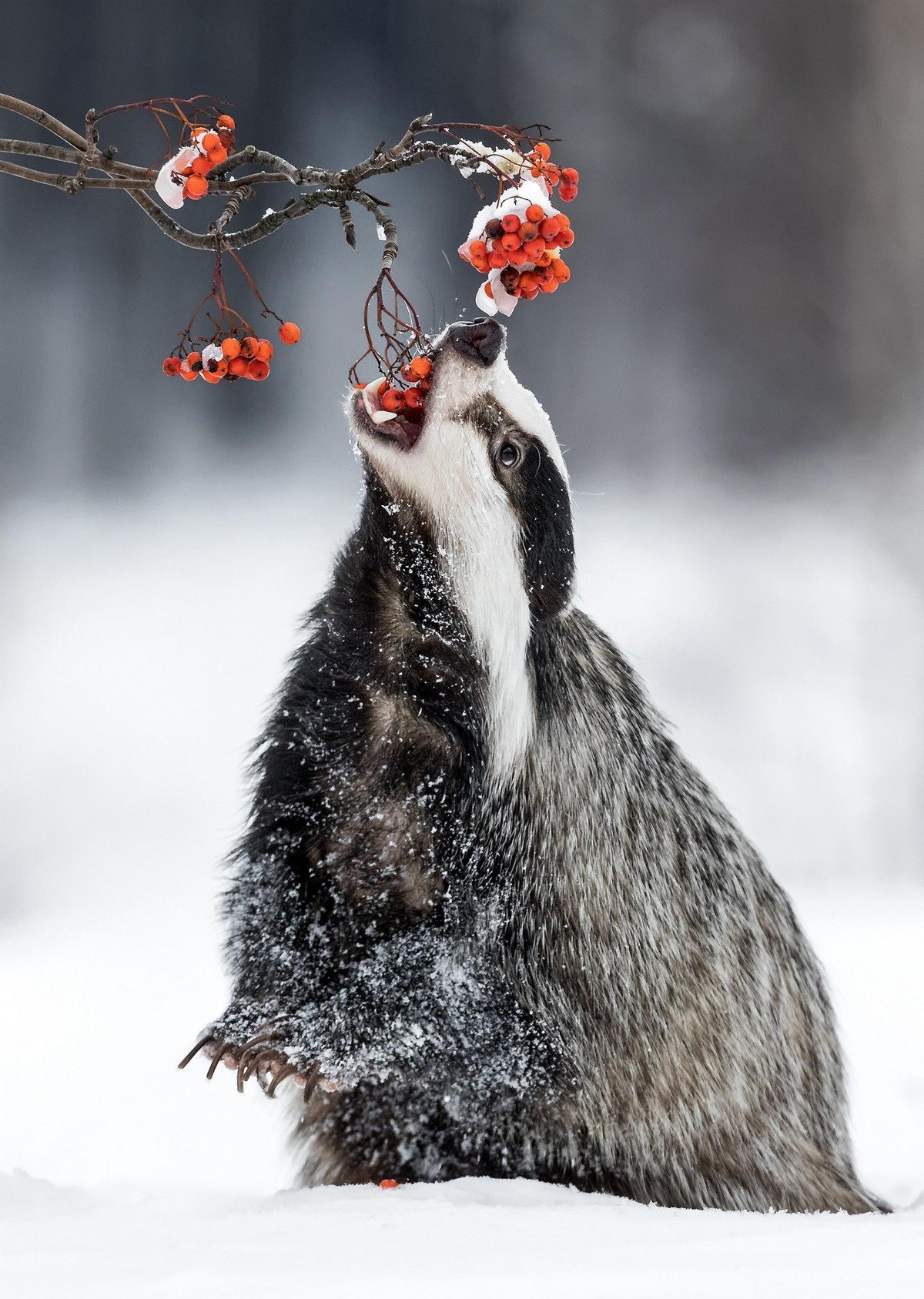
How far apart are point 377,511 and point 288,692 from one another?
8.8 inches

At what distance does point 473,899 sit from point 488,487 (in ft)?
1.31

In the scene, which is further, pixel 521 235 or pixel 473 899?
pixel 473 899

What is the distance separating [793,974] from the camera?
137 cm

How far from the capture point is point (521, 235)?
88 cm

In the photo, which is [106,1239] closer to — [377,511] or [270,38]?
[377,511]

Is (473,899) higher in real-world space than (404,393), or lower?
lower

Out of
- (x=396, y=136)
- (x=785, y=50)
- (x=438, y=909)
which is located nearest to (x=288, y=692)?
(x=438, y=909)

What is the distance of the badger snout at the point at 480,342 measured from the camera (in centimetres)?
107

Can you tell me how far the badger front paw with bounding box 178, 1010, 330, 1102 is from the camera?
1.05 metres

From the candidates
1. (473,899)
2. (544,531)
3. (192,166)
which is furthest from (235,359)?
(473,899)

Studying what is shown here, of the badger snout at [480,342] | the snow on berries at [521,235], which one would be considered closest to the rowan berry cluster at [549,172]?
the snow on berries at [521,235]

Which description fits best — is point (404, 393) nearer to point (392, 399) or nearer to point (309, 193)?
point (392, 399)

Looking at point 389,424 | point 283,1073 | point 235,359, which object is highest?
point 389,424

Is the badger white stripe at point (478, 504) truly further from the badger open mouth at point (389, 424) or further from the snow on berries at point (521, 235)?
the snow on berries at point (521, 235)
